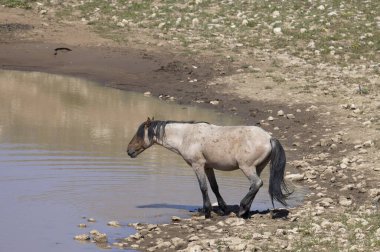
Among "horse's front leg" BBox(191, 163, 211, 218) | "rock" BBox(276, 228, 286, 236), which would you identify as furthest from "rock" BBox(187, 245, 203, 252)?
"horse's front leg" BBox(191, 163, 211, 218)

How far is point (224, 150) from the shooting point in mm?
12328

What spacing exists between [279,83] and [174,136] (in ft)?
31.4

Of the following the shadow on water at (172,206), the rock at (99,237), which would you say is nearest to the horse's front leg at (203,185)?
the shadow on water at (172,206)

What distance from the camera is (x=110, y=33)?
2686cm

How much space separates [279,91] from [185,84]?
2.49m

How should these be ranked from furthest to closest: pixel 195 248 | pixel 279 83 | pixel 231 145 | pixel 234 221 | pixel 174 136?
pixel 279 83 < pixel 174 136 < pixel 231 145 < pixel 234 221 < pixel 195 248

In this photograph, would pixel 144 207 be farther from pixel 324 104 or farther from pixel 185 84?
pixel 185 84

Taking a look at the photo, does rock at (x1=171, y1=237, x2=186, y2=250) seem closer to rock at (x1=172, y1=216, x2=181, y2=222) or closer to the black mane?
rock at (x1=172, y1=216, x2=181, y2=222)

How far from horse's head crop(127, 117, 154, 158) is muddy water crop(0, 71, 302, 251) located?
0.75 meters

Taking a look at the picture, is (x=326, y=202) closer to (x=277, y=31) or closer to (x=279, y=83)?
(x=279, y=83)

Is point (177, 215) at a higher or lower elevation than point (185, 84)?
lower

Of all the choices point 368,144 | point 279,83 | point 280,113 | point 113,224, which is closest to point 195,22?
point 279,83

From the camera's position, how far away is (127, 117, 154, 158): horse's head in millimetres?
13156

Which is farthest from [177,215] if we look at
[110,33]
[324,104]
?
[110,33]
